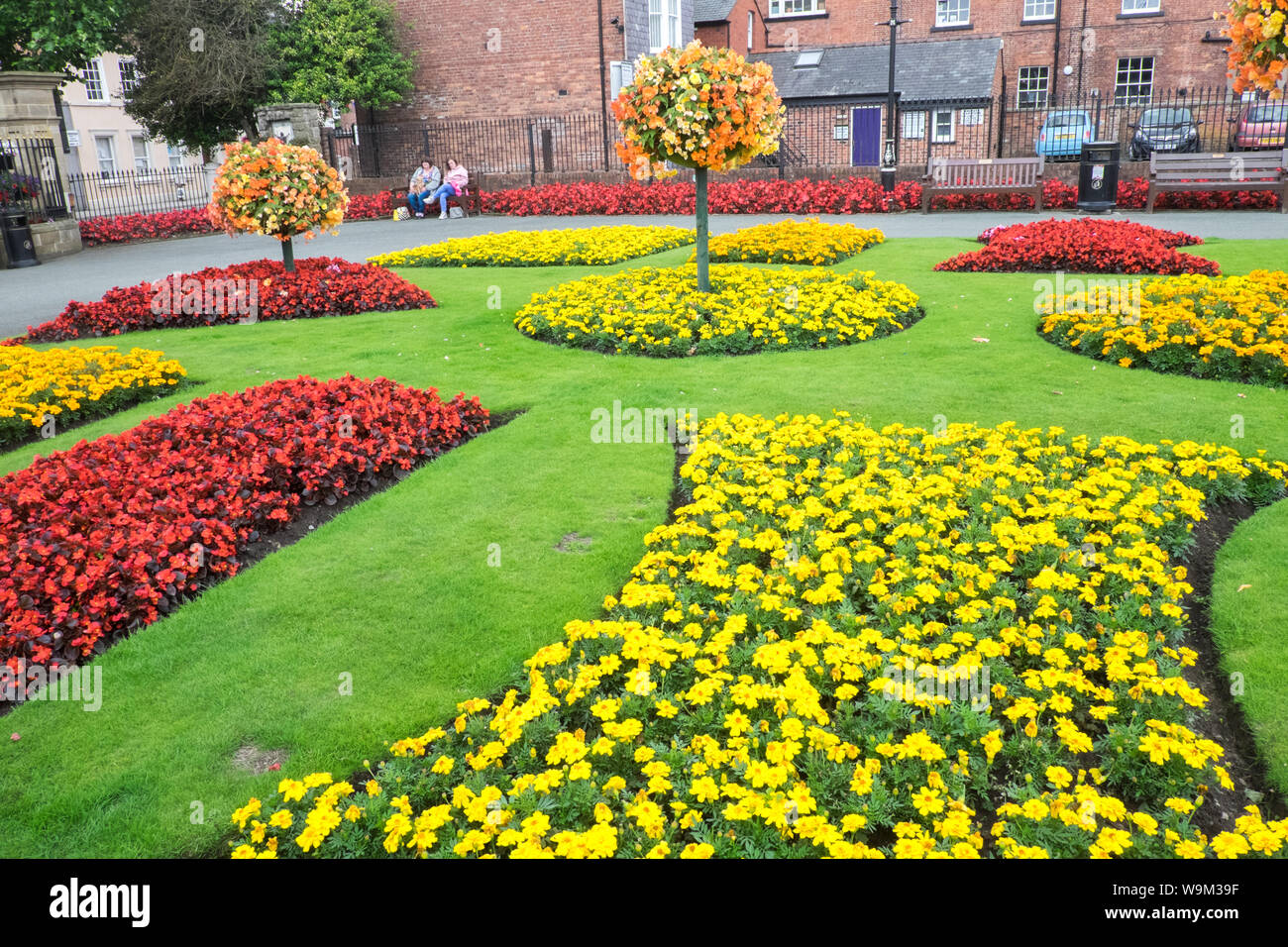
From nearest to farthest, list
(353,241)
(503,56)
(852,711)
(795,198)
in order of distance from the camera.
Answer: (852,711), (353,241), (795,198), (503,56)

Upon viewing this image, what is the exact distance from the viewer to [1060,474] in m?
5.95

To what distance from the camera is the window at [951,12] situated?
38.6 m

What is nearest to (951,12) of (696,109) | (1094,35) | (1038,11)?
(1038,11)

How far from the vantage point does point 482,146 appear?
30438mm

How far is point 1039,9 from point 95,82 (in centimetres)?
3970

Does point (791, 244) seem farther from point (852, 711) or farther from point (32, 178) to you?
point (32, 178)

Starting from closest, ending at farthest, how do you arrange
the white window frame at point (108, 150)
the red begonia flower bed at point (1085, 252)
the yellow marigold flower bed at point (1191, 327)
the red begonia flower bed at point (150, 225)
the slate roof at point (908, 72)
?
the yellow marigold flower bed at point (1191, 327) → the red begonia flower bed at point (1085, 252) → the red begonia flower bed at point (150, 225) → the slate roof at point (908, 72) → the white window frame at point (108, 150)

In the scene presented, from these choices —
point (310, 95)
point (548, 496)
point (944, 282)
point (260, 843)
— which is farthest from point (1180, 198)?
point (310, 95)

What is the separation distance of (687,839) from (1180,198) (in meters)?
20.6

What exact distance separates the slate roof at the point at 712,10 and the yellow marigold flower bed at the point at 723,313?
28.5m

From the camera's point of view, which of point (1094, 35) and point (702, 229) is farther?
point (1094, 35)
